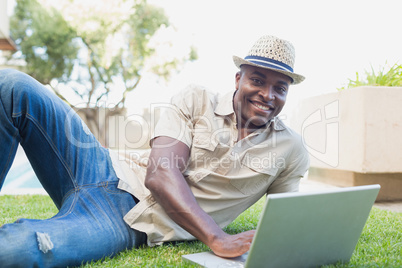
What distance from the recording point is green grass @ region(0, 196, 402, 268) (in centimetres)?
194

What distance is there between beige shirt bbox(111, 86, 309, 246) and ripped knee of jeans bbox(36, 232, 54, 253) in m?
0.55

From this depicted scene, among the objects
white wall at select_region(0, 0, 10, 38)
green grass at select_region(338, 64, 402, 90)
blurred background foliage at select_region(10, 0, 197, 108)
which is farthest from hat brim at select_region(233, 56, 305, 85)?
blurred background foliage at select_region(10, 0, 197, 108)

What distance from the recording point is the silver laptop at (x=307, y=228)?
1431 mm

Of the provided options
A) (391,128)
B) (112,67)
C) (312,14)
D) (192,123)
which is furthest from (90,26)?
(192,123)

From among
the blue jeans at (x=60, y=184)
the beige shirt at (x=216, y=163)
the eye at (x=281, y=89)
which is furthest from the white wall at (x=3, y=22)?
the eye at (x=281, y=89)

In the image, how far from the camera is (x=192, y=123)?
7.62 feet

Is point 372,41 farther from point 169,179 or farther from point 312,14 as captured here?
point 169,179

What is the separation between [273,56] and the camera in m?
2.24

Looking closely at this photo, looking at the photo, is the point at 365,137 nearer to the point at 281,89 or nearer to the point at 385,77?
the point at 385,77

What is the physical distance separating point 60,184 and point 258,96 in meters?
1.24

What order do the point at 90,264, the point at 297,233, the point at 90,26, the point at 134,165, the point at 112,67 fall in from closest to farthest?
the point at 297,233 < the point at 90,264 < the point at 134,165 < the point at 90,26 < the point at 112,67

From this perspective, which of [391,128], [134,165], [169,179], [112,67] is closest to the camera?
[169,179]

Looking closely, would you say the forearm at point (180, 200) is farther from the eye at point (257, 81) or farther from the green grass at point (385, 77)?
the green grass at point (385, 77)

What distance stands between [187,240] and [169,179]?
0.53 m
